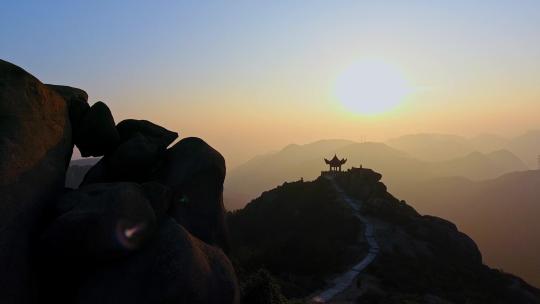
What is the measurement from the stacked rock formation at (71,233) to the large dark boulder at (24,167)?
29 millimetres

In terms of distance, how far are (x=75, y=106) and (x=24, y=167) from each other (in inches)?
189

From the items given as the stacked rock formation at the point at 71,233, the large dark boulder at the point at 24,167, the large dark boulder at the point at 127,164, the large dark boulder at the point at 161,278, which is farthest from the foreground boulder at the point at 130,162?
the large dark boulder at the point at 161,278

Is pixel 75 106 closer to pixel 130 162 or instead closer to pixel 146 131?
pixel 130 162

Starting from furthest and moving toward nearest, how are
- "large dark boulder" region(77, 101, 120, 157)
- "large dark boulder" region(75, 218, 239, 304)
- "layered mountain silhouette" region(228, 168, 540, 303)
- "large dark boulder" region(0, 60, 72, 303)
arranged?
"layered mountain silhouette" region(228, 168, 540, 303), "large dark boulder" region(77, 101, 120, 157), "large dark boulder" region(75, 218, 239, 304), "large dark boulder" region(0, 60, 72, 303)

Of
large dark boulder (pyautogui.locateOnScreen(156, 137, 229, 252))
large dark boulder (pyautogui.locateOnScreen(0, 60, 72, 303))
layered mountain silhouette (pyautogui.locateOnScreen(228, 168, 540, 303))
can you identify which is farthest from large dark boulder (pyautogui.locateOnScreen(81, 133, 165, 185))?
layered mountain silhouette (pyautogui.locateOnScreen(228, 168, 540, 303))

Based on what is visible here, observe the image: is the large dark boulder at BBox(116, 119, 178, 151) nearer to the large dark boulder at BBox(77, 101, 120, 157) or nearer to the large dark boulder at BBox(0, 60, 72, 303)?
the large dark boulder at BBox(77, 101, 120, 157)

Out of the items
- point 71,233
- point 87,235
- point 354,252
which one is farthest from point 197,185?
point 354,252

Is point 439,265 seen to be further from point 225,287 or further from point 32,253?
point 32,253

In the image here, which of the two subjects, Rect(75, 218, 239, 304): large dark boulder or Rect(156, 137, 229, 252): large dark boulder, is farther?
Rect(156, 137, 229, 252): large dark boulder

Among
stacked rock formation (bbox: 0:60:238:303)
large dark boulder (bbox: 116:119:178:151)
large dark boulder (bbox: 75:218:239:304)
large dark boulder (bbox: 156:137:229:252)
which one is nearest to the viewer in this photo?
stacked rock formation (bbox: 0:60:238:303)

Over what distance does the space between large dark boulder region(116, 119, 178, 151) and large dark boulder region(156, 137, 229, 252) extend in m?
0.77

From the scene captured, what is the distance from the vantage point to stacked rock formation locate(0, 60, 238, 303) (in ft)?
46.1

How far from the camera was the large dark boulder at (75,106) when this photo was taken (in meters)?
18.7

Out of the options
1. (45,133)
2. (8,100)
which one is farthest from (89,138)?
(8,100)
